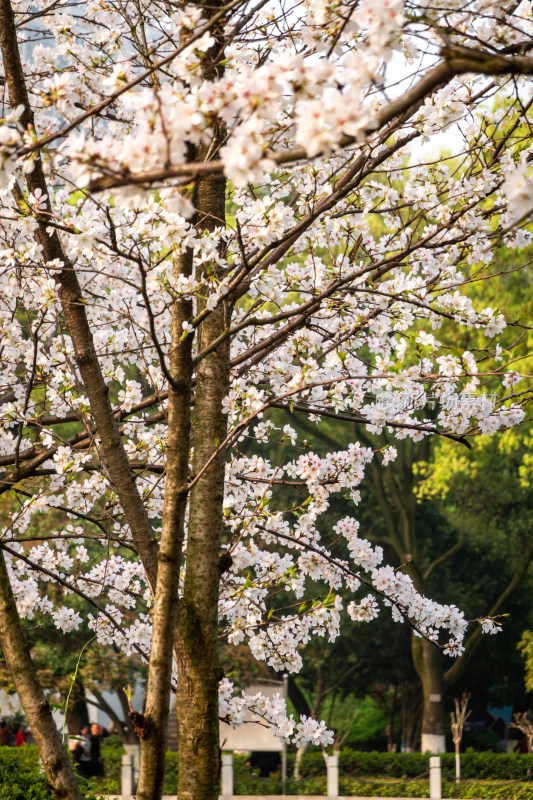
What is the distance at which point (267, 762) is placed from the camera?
16328 mm

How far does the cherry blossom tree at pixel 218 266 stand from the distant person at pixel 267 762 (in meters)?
10.6

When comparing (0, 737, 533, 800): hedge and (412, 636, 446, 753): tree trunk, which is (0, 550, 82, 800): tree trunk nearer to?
(0, 737, 533, 800): hedge

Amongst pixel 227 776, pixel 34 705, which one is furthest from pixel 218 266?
pixel 227 776

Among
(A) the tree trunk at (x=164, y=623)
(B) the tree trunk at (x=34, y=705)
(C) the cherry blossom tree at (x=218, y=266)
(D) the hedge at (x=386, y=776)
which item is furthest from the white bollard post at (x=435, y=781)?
(A) the tree trunk at (x=164, y=623)

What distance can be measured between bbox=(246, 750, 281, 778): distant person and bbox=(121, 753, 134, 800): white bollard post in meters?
4.01

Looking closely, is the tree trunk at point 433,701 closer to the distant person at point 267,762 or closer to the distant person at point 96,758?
the distant person at point 267,762

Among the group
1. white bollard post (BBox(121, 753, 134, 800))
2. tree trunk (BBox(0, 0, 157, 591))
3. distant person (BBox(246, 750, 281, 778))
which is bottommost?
distant person (BBox(246, 750, 281, 778))

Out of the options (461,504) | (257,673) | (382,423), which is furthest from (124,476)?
(461,504)

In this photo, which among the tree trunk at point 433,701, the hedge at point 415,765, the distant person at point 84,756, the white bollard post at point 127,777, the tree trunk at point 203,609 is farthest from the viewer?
the tree trunk at point 433,701

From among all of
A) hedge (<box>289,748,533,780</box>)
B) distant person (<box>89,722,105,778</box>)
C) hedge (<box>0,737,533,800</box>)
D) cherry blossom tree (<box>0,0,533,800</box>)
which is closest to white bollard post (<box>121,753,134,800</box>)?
hedge (<box>0,737,533,800</box>)

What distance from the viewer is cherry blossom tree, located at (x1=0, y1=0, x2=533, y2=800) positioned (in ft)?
6.68

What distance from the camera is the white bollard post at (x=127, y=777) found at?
39.3 ft

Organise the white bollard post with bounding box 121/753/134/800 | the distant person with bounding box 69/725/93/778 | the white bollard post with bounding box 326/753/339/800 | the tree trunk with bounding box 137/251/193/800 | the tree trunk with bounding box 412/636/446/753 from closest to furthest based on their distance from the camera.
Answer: the tree trunk with bounding box 137/251/193/800
the white bollard post with bounding box 121/753/134/800
the white bollard post with bounding box 326/753/339/800
the distant person with bounding box 69/725/93/778
the tree trunk with bounding box 412/636/446/753

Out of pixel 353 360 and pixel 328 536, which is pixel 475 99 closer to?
pixel 353 360
